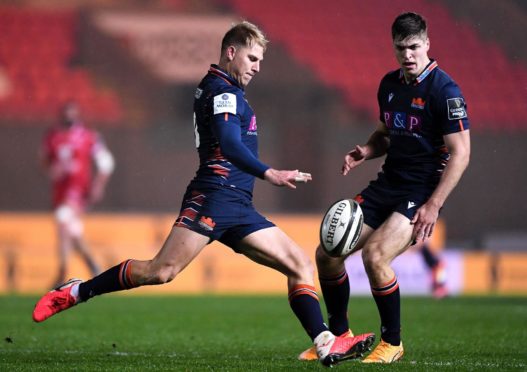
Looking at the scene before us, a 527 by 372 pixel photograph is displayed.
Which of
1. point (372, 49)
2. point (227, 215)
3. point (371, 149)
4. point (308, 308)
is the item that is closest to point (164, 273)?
point (227, 215)

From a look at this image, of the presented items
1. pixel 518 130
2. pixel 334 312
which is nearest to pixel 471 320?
pixel 334 312

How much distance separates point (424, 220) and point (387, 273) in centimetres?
40

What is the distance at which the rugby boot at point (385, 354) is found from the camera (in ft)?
21.4

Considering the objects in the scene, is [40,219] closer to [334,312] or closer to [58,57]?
[58,57]

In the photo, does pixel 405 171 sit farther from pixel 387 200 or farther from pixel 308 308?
pixel 308 308

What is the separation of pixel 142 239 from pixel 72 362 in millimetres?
8502

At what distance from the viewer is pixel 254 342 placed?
26.5 feet

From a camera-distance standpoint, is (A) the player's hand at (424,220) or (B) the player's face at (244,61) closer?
(B) the player's face at (244,61)

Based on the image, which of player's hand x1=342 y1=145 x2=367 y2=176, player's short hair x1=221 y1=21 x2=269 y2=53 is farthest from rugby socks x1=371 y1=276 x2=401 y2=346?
player's short hair x1=221 y1=21 x2=269 y2=53

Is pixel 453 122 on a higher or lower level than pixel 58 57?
lower

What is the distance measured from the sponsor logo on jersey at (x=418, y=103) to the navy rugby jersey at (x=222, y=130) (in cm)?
102

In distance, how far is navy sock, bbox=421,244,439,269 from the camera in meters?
12.9

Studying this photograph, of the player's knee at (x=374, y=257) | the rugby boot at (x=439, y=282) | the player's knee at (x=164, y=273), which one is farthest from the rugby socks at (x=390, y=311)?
the rugby boot at (x=439, y=282)

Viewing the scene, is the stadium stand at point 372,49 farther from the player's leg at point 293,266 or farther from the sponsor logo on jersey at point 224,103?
the sponsor logo on jersey at point 224,103
